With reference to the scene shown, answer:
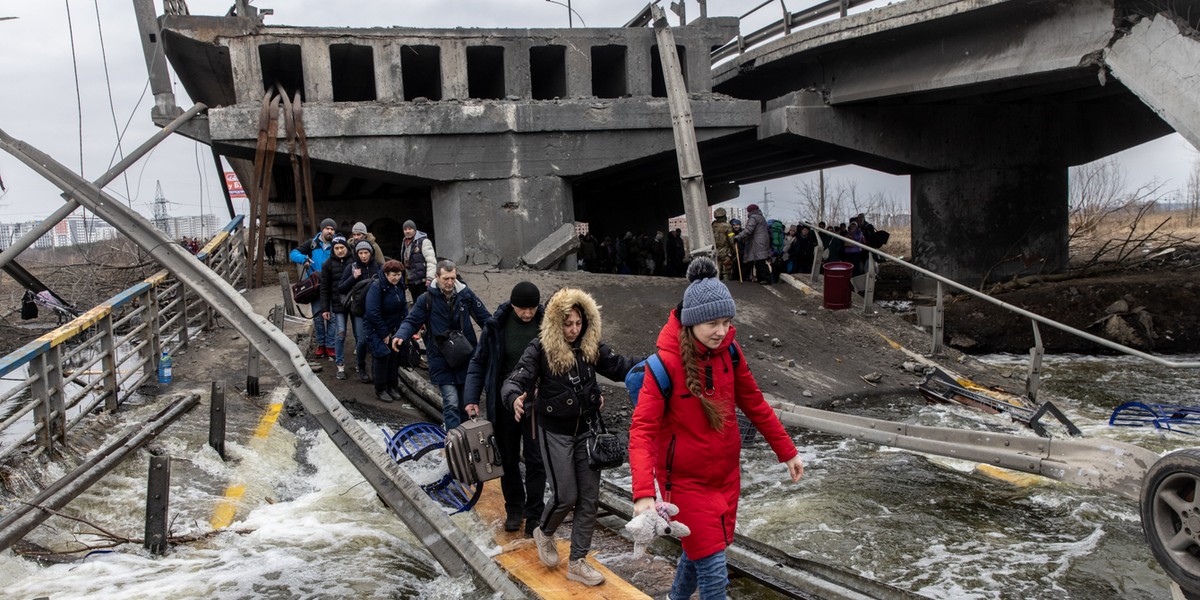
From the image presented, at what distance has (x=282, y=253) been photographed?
26094mm

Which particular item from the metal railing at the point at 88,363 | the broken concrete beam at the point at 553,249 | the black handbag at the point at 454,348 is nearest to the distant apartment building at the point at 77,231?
the metal railing at the point at 88,363

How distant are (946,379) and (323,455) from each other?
274 inches

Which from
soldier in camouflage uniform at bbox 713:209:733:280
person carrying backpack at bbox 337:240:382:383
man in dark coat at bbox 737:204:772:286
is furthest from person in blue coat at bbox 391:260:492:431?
soldier in camouflage uniform at bbox 713:209:733:280

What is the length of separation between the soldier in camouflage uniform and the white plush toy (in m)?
13.4

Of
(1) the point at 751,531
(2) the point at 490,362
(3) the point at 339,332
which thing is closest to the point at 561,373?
(2) the point at 490,362

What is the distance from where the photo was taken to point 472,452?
5754 mm

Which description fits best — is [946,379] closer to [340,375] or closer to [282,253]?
[340,375]

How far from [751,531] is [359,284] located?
18.1ft

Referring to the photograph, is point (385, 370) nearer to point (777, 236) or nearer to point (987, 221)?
point (777, 236)

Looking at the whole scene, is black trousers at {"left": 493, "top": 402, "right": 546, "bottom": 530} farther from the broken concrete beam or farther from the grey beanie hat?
the broken concrete beam

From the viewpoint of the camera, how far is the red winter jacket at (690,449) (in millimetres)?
3998

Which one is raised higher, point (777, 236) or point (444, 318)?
point (777, 236)

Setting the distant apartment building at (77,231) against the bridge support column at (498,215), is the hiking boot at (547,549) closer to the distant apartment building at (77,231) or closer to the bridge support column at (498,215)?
the distant apartment building at (77,231)

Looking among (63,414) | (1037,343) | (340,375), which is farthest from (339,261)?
(1037,343)
